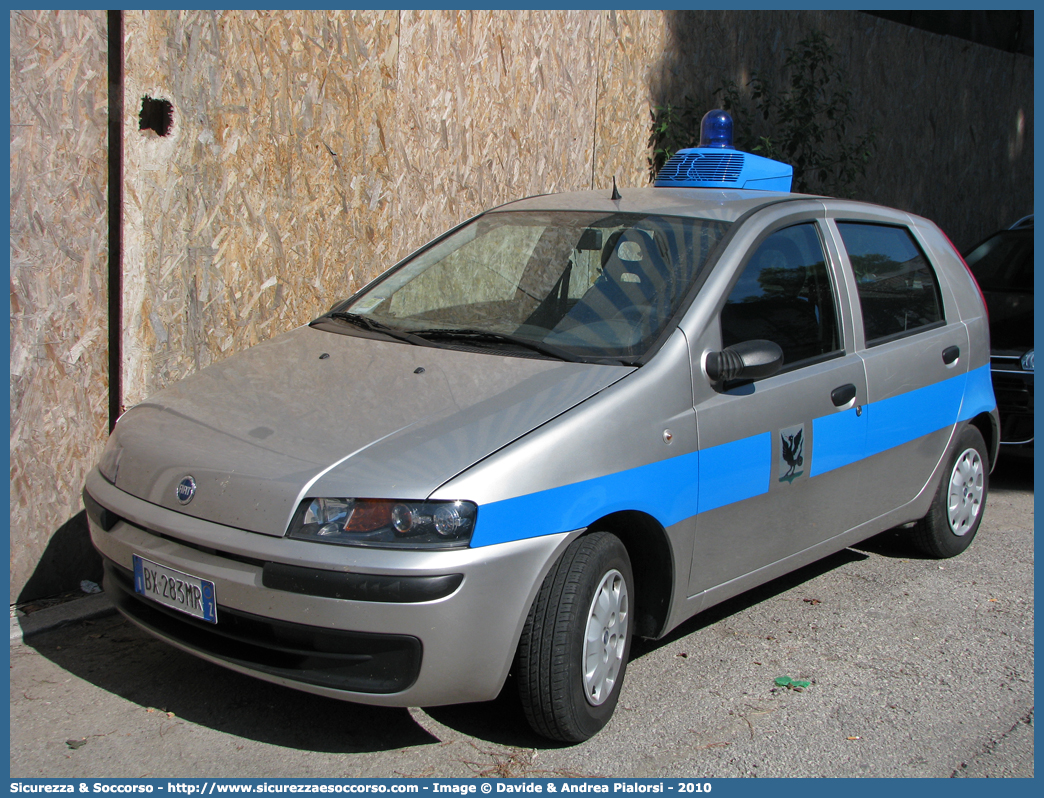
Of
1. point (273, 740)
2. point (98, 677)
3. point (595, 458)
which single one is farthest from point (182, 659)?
point (595, 458)

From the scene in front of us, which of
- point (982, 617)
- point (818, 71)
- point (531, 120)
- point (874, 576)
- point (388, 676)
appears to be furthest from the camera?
point (818, 71)

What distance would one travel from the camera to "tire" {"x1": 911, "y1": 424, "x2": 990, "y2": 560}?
5168mm

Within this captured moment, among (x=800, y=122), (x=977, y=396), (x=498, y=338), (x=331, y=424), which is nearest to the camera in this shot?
(x=331, y=424)

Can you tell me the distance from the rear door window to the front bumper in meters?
2.19

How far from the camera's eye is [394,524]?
115 inches

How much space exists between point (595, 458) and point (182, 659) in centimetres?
187

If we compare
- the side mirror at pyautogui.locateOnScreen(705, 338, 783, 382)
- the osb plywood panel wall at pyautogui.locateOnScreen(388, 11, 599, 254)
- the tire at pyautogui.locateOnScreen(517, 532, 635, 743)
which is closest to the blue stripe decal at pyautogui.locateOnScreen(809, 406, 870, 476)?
the side mirror at pyautogui.locateOnScreen(705, 338, 783, 382)

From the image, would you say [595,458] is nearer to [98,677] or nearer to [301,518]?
[301,518]

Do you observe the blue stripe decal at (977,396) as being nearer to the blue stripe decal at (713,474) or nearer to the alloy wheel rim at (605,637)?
the blue stripe decal at (713,474)

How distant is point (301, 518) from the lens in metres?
2.96

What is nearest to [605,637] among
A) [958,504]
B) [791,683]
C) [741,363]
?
[791,683]

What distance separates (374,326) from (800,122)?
6.41m

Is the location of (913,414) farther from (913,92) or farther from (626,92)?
(913,92)

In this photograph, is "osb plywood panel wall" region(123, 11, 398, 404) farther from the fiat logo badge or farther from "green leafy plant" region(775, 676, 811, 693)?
"green leafy plant" region(775, 676, 811, 693)
